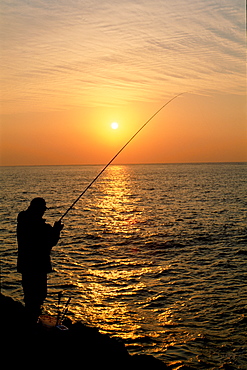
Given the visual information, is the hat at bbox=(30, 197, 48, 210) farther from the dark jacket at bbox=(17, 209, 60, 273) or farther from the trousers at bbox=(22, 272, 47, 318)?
the trousers at bbox=(22, 272, 47, 318)

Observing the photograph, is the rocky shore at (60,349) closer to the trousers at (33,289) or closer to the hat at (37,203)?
the trousers at (33,289)

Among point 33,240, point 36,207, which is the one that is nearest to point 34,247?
point 33,240

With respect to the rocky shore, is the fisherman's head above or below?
above

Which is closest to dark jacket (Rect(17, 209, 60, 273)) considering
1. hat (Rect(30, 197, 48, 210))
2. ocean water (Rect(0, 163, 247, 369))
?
hat (Rect(30, 197, 48, 210))

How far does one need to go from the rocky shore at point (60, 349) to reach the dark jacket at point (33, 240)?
1.08m

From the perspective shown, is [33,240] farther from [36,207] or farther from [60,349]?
[60,349]

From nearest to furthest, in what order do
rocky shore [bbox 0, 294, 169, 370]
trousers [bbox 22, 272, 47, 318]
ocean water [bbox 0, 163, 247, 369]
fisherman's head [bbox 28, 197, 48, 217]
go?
rocky shore [bbox 0, 294, 169, 370]
fisherman's head [bbox 28, 197, 48, 217]
trousers [bbox 22, 272, 47, 318]
ocean water [bbox 0, 163, 247, 369]

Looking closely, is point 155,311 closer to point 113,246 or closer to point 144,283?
point 144,283

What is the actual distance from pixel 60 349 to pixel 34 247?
1.68 m

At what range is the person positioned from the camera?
19.3ft

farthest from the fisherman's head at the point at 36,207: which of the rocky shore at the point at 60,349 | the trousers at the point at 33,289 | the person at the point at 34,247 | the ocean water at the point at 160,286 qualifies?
the ocean water at the point at 160,286

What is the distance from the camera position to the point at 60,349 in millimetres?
5832

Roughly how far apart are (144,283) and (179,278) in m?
1.26

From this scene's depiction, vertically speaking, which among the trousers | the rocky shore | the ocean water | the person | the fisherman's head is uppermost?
the fisherman's head
